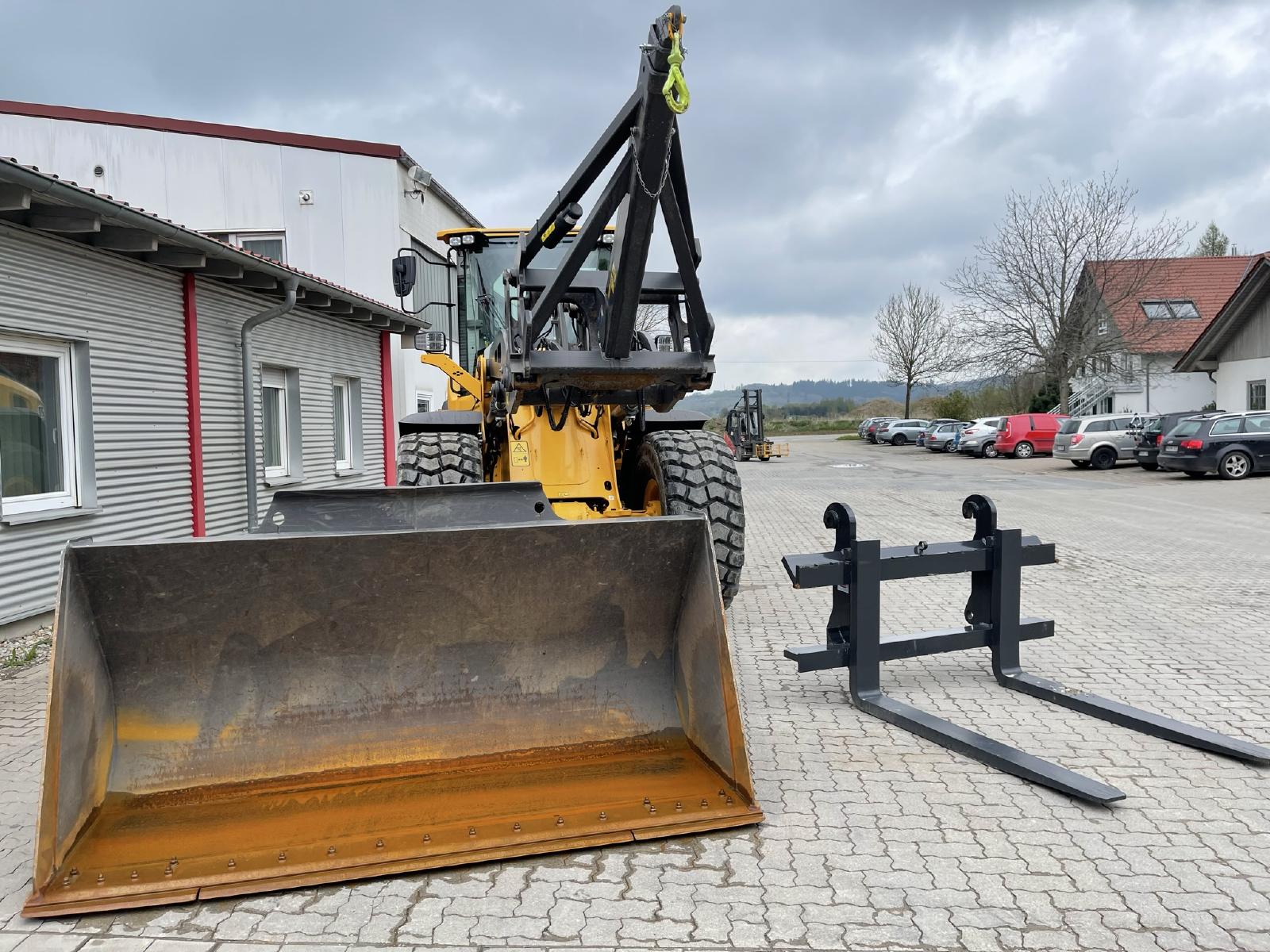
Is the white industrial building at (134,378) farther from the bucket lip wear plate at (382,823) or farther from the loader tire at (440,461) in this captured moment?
the bucket lip wear plate at (382,823)

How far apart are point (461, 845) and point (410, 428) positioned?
13.8ft

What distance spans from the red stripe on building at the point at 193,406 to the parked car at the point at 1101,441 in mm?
23594

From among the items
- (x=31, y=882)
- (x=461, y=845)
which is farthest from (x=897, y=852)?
(x=31, y=882)

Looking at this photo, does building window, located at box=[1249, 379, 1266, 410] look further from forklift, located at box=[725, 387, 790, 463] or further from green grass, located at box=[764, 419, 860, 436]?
green grass, located at box=[764, 419, 860, 436]

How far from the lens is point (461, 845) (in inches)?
125

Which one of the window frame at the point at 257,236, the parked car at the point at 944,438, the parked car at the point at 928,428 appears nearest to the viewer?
the window frame at the point at 257,236

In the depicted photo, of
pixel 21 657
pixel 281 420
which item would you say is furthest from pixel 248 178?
pixel 21 657

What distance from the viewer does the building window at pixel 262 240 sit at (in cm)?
1775

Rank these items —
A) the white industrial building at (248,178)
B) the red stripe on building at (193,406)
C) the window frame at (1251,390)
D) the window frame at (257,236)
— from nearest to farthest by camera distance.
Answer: the red stripe on building at (193,406) < the white industrial building at (248,178) < the window frame at (257,236) < the window frame at (1251,390)

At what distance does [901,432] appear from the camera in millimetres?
48625

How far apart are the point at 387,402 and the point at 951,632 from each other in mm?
12259

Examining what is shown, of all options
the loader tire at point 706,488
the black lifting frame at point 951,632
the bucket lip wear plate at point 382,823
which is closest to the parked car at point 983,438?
the loader tire at point 706,488

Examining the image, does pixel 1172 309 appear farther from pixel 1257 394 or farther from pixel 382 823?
pixel 382 823

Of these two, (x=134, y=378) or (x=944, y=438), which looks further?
(x=944, y=438)
